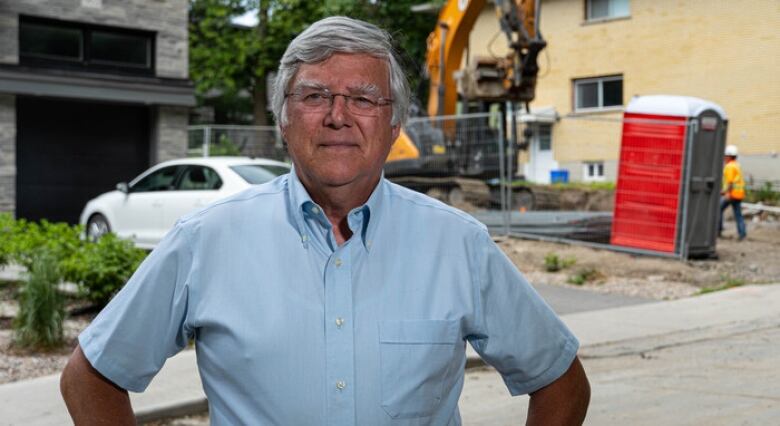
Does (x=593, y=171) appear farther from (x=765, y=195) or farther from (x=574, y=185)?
(x=765, y=195)

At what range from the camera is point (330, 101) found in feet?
8.19

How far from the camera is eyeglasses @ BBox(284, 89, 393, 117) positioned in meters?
2.49

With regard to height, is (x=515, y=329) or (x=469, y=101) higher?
(x=469, y=101)

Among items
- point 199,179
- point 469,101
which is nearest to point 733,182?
point 469,101

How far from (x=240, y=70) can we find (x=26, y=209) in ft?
63.5

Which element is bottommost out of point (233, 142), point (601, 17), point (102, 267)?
point (102, 267)

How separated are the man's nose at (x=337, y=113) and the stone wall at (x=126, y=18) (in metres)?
18.3

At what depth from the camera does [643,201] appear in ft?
Answer: 52.0

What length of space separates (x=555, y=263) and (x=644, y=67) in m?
16.3

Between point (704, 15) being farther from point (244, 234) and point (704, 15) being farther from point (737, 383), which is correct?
point (244, 234)

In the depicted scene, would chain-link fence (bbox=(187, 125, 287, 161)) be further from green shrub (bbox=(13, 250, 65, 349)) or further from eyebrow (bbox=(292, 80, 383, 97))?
eyebrow (bbox=(292, 80, 383, 97))

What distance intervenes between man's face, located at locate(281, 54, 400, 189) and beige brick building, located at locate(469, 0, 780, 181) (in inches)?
879

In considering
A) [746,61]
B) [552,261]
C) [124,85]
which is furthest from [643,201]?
[746,61]

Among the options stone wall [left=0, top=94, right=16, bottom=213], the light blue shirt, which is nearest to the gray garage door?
stone wall [left=0, top=94, right=16, bottom=213]
